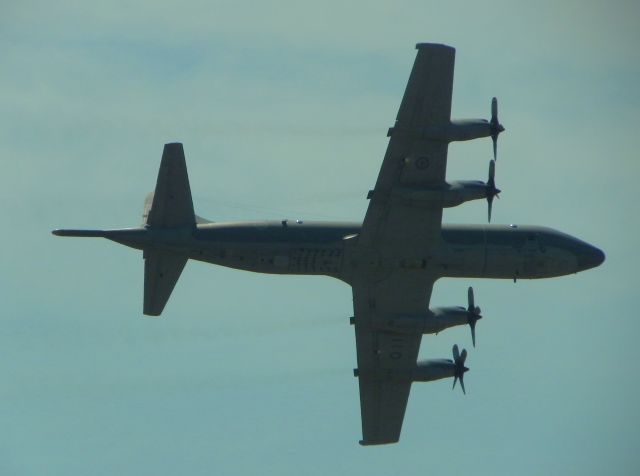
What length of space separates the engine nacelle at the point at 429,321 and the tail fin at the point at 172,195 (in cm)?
1029

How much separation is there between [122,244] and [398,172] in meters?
12.2

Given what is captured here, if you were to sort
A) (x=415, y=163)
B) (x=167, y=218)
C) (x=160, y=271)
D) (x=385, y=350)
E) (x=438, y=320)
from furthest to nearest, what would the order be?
(x=385, y=350), (x=438, y=320), (x=160, y=271), (x=167, y=218), (x=415, y=163)

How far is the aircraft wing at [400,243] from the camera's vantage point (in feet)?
199

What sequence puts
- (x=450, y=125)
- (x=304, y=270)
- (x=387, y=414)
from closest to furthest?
(x=450, y=125) → (x=304, y=270) → (x=387, y=414)

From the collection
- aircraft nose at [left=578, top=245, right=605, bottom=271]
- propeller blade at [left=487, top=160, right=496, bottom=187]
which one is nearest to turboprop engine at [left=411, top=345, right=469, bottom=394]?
aircraft nose at [left=578, top=245, right=605, bottom=271]

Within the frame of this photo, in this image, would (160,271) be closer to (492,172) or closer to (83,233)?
(83,233)

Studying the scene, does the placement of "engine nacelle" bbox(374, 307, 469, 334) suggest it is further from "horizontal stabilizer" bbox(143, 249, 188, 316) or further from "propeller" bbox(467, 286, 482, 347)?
"horizontal stabilizer" bbox(143, 249, 188, 316)

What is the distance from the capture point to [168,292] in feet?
214

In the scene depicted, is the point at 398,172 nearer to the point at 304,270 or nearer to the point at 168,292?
the point at 304,270

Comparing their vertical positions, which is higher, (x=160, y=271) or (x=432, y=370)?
(x=160, y=271)

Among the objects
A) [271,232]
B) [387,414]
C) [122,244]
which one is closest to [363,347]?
[387,414]

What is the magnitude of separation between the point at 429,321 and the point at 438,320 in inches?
16.4

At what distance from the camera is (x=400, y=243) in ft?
213

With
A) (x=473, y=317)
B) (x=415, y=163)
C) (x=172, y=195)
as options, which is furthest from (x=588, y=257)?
(x=172, y=195)
